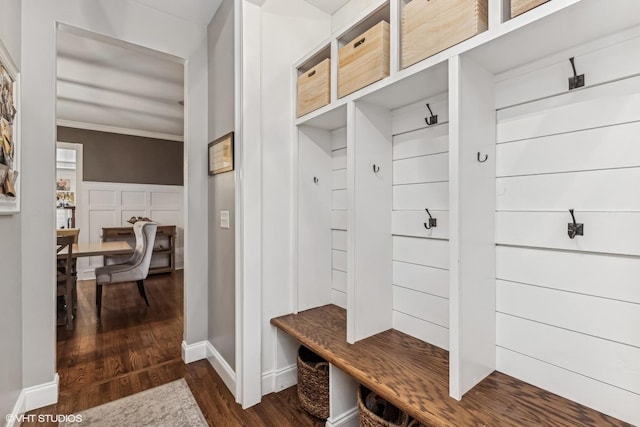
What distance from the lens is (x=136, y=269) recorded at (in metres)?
3.59

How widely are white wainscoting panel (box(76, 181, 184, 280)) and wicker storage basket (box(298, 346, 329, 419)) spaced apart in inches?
200

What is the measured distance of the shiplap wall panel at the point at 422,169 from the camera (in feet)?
4.74

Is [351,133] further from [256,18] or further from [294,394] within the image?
[294,394]

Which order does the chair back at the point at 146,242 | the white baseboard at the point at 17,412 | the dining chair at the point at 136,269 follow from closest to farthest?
the white baseboard at the point at 17,412, the dining chair at the point at 136,269, the chair back at the point at 146,242

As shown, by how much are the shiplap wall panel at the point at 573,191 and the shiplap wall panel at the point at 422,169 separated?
0.86 ft

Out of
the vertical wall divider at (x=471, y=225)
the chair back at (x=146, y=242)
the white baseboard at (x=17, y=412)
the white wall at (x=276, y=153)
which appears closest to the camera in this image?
the vertical wall divider at (x=471, y=225)

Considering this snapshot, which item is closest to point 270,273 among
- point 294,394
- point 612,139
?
point 294,394

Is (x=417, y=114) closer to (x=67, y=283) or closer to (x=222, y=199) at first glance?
(x=222, y=199)

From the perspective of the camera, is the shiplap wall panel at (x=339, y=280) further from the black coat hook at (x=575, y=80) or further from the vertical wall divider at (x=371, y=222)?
the black coat hook at (x=575, y=80)

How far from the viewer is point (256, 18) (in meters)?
1.82

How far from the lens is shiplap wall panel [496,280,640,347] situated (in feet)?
3.12

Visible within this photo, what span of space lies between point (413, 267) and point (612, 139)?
3.02 ft

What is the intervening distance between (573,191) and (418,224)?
64 cm

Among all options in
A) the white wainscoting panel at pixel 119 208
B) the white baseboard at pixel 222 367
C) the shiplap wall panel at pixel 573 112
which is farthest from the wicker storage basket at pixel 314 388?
Answer: the white wainscoting panel at pixel 119 208
